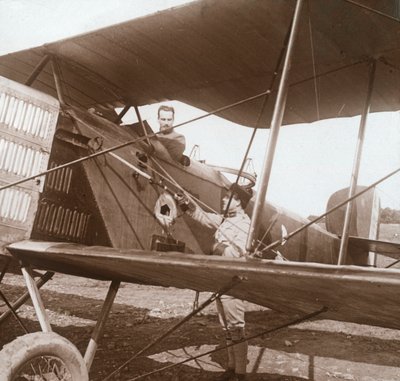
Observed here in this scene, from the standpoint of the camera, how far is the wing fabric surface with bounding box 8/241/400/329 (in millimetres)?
1998

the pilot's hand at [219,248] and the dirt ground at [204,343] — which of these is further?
the pilot's hand at [219,248]

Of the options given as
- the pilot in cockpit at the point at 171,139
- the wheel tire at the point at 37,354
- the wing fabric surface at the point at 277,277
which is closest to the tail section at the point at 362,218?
the pilot in cockpit at the point at 171,139

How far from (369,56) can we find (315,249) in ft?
14.2

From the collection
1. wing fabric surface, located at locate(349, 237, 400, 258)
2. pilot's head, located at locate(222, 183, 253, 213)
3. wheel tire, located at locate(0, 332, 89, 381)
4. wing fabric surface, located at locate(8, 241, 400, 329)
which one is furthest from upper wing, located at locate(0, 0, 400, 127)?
wing fabric surface, located at locate(349, 237, 400, 258)

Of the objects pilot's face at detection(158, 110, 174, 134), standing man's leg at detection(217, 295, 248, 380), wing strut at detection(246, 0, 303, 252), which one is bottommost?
standing man's leg at detection(217, 295, 248, 380)

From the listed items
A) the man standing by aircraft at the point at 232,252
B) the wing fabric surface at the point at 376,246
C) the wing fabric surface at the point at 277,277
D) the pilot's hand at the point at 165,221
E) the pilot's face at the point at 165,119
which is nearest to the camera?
the wing fabric surface at the point at 277,277

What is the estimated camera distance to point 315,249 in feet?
25.2

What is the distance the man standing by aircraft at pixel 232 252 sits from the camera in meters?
4.58

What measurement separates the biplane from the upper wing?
2cm

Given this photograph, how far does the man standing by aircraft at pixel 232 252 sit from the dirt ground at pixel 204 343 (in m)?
0.21

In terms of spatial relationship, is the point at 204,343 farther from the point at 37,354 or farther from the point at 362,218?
the point at 362,218

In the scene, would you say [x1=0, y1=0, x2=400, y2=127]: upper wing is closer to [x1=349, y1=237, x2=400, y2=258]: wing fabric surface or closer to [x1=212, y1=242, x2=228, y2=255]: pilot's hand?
[x1=212, y1=242, x2=228, y2=255]: pilot's hand

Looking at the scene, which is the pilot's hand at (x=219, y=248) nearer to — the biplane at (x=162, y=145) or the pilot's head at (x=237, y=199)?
the biplane at (x=162, y=145)

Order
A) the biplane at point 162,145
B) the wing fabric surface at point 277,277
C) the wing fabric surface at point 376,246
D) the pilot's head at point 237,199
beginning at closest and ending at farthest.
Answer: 1. the wing fabric surface at point 277,277
2. the biplane at point 162,145
3. the pilot's head at point 237,199
4. the wing fabric surface at point 376,246
